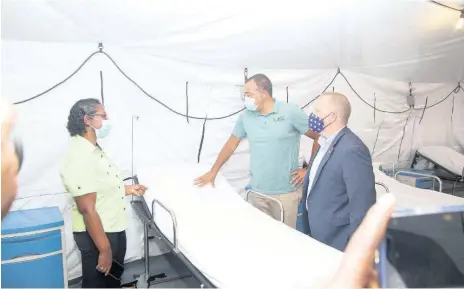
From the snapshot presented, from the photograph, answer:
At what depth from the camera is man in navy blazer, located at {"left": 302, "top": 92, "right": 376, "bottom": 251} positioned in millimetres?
1827

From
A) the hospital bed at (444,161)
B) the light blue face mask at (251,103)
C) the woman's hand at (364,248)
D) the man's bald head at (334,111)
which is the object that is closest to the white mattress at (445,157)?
the hospital bed at (444,161)

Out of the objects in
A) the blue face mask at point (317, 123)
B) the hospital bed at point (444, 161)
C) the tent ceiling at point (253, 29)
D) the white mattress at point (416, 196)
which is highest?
the tent ceiling at point (253, 29)

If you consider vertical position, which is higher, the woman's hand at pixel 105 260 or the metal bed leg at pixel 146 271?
the woman's hand at pixel 105 260

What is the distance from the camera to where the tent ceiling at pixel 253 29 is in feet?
7.92

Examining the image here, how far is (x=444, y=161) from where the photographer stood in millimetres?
4746

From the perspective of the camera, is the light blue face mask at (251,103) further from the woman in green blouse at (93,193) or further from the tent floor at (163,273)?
the tent floor at (163,273)

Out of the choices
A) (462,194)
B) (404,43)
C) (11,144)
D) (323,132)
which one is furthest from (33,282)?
(462,194)

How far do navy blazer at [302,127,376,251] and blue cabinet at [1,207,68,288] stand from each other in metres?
1.58

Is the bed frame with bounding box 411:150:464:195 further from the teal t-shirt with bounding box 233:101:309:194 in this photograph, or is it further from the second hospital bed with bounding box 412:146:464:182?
the teal t-shirt with bounding box 233:101:309:194

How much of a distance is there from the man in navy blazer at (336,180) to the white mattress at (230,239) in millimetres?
135

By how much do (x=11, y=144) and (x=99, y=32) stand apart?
8.18 feet

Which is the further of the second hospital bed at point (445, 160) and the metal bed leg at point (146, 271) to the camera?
the second hospital bed at point (445, 160)

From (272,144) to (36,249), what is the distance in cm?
172

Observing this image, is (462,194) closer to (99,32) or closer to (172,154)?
(172,154)
